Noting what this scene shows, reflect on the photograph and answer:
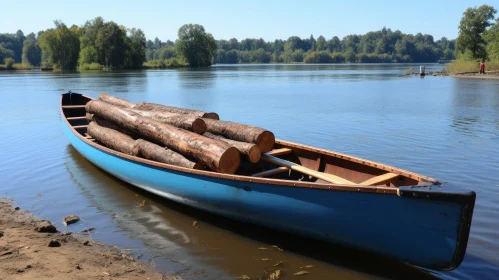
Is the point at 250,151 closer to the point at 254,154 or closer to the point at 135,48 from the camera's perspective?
the point at 254,154

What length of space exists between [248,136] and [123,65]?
102210mm

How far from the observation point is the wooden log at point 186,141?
7.12 meters

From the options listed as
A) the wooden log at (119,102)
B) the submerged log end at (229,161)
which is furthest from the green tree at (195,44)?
the submerged log end at (229,161)

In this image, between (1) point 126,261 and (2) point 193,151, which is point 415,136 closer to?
(2) point 193,151

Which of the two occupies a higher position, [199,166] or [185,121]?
[185,121]

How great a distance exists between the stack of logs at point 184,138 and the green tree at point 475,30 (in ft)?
238

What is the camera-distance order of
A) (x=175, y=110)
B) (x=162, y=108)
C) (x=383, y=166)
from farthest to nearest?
(x=162, y=108) → (x=175, y=110) → (x=383, y=166)

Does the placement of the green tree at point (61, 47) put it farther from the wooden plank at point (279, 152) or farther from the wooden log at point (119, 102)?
the wooden plank at point (279, 152)

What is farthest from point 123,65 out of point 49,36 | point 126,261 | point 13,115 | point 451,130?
point 126,261

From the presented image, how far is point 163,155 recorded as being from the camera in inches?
322

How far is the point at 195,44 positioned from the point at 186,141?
12027 cm

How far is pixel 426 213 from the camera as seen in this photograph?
4852mm

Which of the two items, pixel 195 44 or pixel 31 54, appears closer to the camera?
pixel 195 44

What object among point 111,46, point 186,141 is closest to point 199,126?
point 186,141
